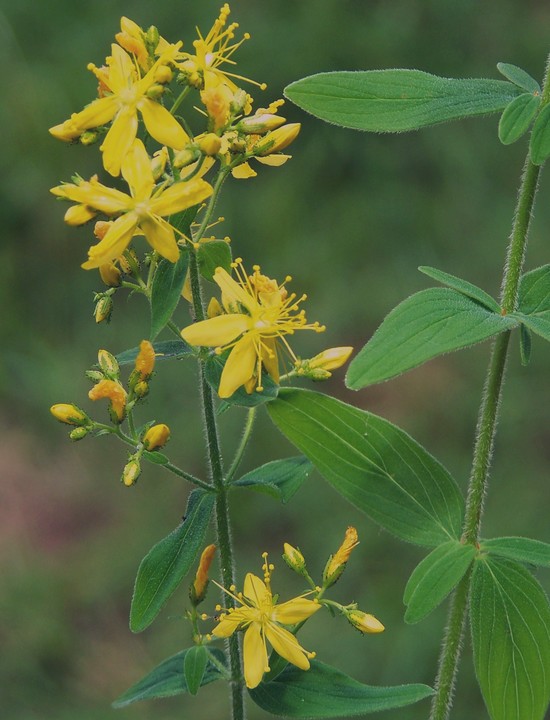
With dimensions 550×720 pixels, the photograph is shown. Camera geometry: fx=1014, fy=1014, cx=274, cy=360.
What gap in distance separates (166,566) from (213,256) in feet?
1.42

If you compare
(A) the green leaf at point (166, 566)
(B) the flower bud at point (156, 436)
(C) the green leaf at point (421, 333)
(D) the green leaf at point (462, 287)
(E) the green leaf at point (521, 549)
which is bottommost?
(A) the green leaf at point (166, 566)

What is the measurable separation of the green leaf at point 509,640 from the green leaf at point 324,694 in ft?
0.34

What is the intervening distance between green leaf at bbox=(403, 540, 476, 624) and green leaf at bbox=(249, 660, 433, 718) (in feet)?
0.43

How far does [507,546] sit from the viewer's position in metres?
1.36

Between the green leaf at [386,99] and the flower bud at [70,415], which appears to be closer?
the green leaf at [386,99]

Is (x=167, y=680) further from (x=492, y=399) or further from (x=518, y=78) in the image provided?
(x=518, y=78)

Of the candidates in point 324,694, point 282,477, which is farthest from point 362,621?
point 282,477

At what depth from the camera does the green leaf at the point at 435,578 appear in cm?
127

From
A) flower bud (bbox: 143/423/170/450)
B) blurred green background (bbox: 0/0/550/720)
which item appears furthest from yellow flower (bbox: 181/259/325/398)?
blurred green background (bbox: 0/0/550/720)

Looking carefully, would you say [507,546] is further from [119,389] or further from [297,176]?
[297,176]

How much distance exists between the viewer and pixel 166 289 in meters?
1.32

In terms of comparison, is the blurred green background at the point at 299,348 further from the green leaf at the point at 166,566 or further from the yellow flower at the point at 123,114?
the yellow flower at the point at 123,114

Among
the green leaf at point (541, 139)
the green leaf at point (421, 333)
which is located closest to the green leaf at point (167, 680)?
the green leaf at point (421, 333)

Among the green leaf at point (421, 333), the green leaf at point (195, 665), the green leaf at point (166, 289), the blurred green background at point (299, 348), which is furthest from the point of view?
the blurred green background at point (299, 348)
